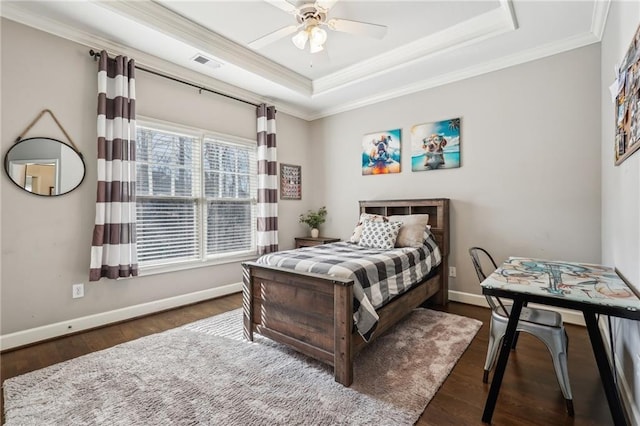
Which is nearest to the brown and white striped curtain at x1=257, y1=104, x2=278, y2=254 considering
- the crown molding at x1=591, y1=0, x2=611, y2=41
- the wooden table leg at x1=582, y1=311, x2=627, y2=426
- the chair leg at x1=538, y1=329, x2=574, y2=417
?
the chair leg at x1=538, y1=329, x2=574, y2=417

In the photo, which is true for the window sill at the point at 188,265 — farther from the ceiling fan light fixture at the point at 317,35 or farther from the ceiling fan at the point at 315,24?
the ceiling fan light fixture at the point at 317,35

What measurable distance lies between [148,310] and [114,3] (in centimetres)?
286

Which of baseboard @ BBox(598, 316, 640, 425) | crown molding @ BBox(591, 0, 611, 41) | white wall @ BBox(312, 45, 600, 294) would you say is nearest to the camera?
baseboard @ BBox(598, 316, 640, 425)

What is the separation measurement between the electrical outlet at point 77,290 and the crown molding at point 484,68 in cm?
396

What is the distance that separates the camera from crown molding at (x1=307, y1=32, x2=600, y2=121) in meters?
2.75

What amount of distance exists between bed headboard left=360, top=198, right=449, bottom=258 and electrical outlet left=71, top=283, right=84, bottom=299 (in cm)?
327

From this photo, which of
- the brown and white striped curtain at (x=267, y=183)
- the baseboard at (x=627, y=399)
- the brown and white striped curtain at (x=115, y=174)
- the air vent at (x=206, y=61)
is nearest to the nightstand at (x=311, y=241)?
the brown and white striped curtain at (x=267, y=183)

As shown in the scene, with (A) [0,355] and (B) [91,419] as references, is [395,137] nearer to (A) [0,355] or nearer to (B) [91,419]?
(B) [91,419]

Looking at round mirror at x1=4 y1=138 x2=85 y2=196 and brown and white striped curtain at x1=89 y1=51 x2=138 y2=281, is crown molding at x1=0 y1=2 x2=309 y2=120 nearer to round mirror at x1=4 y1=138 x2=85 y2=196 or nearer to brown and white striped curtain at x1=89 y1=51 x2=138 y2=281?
brown and white striped curtain at x1=89 y1=51 x2=138 y2=281

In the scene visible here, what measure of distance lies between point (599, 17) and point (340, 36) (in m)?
2.22

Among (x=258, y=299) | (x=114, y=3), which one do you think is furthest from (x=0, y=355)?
(x=114, y=3)

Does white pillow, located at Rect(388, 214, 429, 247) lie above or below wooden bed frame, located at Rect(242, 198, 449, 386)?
above

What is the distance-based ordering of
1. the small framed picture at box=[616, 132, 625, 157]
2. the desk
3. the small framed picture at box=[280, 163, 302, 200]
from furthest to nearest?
the small framed picture at box=[280, 163, 302, 200] → the small framed picture at box=[616, 132, 625, 157] → the desk

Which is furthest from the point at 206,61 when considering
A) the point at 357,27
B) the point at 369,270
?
the point at 369,270
